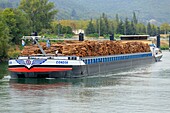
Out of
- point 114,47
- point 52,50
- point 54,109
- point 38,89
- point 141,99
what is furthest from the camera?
point 114,47

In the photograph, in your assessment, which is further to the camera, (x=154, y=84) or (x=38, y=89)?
(x=154, y=84)

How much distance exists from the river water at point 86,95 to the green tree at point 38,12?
9133cm

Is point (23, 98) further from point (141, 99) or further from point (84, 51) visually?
point (84, 51)

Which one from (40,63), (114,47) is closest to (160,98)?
(40,63)

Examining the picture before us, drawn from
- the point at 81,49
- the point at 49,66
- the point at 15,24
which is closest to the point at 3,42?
the point at 15,24

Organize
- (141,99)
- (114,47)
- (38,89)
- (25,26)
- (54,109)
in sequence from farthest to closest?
(25,26) → (114,47) → (38,89) → (141,99) → (54,109)

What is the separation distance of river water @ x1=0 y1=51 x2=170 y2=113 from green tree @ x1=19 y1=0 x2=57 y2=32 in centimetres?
9133

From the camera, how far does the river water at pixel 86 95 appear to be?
39.5m

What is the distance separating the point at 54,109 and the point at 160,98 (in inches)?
359

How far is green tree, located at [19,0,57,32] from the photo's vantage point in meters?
152

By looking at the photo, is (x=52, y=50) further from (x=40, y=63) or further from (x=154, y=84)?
(x=154, y=84)

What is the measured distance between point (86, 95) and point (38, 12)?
10918cm

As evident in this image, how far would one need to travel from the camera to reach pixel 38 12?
154125mm

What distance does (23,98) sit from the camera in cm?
4447
